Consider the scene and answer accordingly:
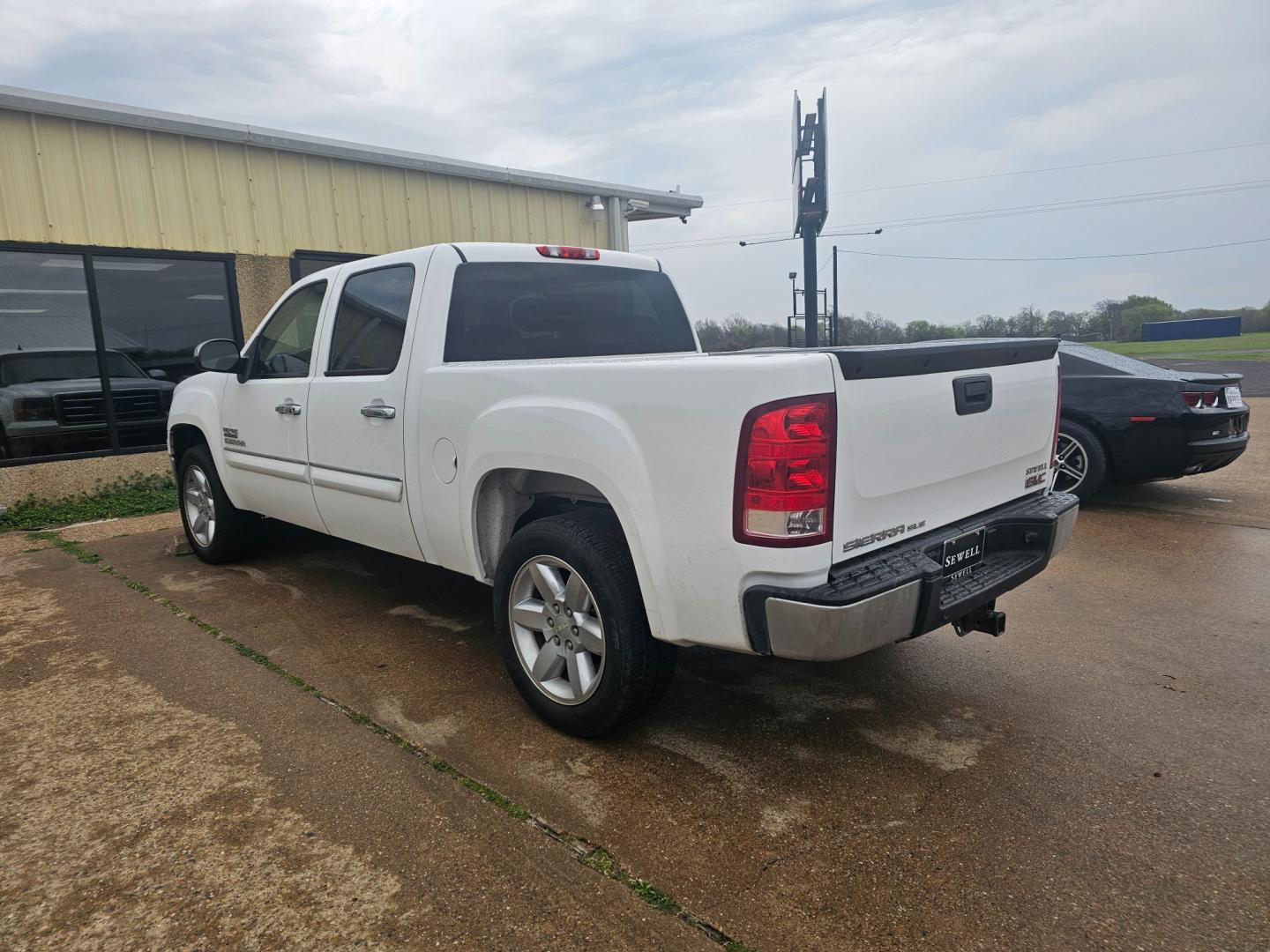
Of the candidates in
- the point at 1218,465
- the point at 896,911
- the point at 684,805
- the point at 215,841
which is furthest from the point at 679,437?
the point at 1218,465

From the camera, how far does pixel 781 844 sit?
2.38 metres

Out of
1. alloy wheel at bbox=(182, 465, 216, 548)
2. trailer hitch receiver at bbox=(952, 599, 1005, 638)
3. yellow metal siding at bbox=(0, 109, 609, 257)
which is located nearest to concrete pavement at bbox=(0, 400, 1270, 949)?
trailer hitch receiver at bbox=(952, 599, 1005, 638)

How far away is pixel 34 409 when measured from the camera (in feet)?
26.2

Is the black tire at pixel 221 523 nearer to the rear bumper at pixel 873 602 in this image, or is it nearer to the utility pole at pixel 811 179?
the rear bumper at pixel 873 602

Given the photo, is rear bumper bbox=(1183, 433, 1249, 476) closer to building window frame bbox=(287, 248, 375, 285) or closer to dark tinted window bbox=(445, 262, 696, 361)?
dark tinted window bbox=(445, 262, 696, 361)

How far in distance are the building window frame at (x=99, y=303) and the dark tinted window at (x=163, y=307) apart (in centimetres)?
5

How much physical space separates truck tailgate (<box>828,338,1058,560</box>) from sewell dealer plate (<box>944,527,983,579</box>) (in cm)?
8

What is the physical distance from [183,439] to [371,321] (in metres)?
2.79

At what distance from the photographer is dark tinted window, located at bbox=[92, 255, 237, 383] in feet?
26.9

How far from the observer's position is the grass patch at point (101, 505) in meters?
7.46

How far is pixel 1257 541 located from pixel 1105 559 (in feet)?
4.34

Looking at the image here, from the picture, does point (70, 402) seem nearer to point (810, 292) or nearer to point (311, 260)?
point (311, 260)

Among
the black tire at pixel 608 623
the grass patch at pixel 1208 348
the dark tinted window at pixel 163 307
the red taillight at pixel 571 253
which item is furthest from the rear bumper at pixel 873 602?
the grass patch at pixel 1208 348

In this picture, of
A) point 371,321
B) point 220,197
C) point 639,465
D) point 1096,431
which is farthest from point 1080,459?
point 220,197
